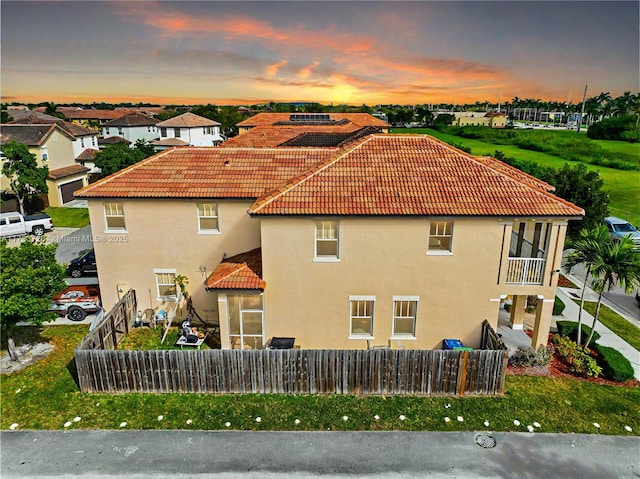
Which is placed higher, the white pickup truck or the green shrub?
the white pickup truck

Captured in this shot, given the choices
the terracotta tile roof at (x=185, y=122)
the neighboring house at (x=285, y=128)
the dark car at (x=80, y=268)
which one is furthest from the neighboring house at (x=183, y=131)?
the dark car at (x=80, y=268)

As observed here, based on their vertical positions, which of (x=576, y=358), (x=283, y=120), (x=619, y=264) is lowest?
(x=576, y=358)

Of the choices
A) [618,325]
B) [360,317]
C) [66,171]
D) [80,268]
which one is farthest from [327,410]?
[66,171]

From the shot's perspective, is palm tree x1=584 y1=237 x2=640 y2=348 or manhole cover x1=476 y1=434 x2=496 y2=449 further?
palm tree x1=584 y1=237 x2=640 y2=348

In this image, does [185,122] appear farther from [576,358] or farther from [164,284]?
[576,358]

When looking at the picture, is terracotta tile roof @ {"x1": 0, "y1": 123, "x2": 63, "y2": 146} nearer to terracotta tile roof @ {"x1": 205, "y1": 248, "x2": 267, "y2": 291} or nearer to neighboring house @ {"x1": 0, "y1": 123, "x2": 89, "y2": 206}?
neighboring house @ {"x1": 0, "y1": 123, "x2": 89, "y2": 206}

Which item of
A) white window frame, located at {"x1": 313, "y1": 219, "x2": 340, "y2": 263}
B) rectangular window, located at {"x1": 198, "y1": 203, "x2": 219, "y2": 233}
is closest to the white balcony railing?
white window frame, located at {"x1": 313, "y1": 219, "x2": 340, "y2": 263}
